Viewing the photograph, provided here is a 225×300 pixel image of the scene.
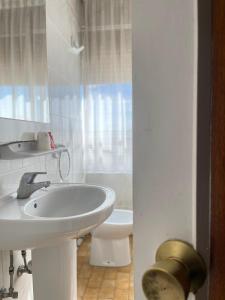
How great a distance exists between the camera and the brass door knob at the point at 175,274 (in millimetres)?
268

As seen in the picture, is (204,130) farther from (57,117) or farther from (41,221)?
(57,117)

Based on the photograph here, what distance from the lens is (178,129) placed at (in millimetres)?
312

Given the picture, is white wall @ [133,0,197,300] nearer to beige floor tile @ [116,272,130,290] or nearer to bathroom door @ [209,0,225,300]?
bathroom door @ [209,0,225,300]

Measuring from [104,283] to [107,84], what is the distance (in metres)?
1.83

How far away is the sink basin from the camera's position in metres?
0.83

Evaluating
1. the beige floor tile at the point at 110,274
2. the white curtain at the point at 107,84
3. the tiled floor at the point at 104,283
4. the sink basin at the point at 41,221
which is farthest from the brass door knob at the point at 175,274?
the white curtain at the point at 107,84

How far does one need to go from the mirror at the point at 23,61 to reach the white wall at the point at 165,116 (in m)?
1.14

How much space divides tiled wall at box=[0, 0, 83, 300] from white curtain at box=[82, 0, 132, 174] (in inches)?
4.7

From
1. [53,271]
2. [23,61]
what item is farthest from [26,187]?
[23,61]

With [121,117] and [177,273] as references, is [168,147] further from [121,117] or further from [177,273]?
[121,117]

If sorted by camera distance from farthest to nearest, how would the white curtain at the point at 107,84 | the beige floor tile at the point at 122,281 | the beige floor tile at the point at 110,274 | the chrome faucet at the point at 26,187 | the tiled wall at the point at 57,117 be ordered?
the white curtain at the point at 107,84 < the beige floor tile at the point at 110,274 < the beige floor tile at the point at 122,281 < the tiled wall at the point at 57,117 < the chrome faucet at the point at 26,187

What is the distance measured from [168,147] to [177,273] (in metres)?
0.14

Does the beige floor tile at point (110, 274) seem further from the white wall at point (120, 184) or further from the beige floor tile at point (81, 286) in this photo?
the white wall at point (120, 184)

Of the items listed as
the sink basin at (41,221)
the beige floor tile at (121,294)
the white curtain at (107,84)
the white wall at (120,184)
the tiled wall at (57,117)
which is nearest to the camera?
the sink basin at (41,221)
